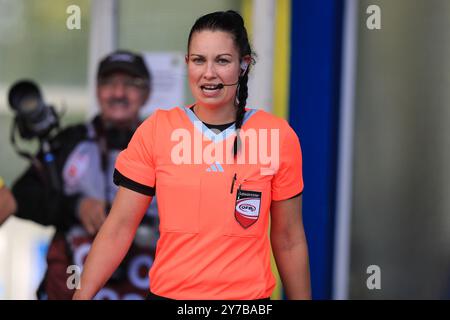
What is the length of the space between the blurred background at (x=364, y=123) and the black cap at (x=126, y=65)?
36cm

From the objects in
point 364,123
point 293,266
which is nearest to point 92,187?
point 364,123

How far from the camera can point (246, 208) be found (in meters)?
2.11

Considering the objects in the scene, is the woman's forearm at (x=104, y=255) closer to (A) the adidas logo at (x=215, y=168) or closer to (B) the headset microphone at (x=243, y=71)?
(A) the adidas logo at (x=215, y=168)

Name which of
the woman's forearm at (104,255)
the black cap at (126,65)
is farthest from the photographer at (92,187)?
the woman's forearm at (104,255)

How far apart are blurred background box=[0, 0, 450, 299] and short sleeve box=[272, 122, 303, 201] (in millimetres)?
1945

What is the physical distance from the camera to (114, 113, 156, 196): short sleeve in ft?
7.25

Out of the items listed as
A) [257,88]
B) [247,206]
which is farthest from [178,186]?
[257,88]

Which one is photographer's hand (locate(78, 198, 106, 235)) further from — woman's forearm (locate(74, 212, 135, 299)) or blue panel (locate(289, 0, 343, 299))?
woman's forearm (locate(74, 212, 135, 299))

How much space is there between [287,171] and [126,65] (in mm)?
2510

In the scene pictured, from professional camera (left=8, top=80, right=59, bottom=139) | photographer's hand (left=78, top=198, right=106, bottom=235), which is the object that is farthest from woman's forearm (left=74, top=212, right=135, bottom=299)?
professional camera (left=8, top=80, right=59, bottom=139)

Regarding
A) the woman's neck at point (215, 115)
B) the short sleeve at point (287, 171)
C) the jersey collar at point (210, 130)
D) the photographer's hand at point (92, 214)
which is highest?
the woman's neck at point (215, 115)

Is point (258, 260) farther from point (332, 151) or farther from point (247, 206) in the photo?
point (332, 151)

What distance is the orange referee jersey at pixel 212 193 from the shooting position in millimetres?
2121
